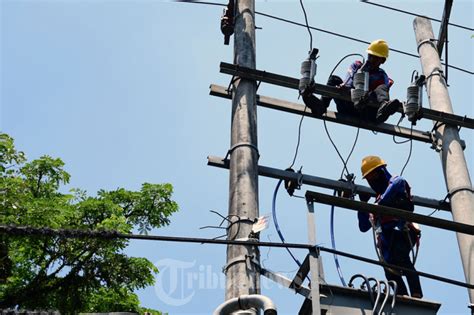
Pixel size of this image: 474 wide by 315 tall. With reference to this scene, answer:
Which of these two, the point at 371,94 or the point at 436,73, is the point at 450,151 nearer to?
the point at 371,94

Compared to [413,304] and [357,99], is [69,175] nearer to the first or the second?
[357,99]

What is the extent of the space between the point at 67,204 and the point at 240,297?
949 centimetres

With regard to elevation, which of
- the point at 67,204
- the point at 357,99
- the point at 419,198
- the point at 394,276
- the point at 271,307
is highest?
the point at 67,204

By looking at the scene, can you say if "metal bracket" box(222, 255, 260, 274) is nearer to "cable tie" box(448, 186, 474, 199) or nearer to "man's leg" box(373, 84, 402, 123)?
"cable tie" box(448, 186, 474, 199)

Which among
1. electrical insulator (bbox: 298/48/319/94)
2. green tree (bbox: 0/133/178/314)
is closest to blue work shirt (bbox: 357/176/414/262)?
electrical insulator (bbox: 298/48/319/94)

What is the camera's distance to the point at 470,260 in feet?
24.5

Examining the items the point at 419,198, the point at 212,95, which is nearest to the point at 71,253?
the point at 212,95

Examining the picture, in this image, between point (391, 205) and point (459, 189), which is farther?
point (459, 189)

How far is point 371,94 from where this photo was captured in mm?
8625

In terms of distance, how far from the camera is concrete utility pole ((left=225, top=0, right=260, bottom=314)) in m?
6.01

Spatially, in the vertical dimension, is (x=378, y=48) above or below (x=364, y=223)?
above

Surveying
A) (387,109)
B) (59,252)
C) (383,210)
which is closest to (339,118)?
(387,109)

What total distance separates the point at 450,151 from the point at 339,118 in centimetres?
136

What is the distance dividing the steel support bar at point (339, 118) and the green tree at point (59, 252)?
476 centimetres
